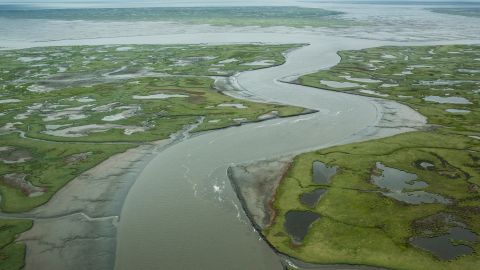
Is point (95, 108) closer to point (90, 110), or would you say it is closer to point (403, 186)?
point (90, 110)

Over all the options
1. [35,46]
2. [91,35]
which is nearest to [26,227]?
[35,46]

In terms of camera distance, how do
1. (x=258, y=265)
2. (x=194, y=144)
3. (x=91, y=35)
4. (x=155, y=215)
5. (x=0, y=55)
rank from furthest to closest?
(x=91, y=35) < (x=0, y=55) < (x=194, y=144) < (x=155, y=215) < (x=258, y=265)

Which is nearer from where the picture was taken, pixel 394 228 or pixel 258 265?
pixel 258 265

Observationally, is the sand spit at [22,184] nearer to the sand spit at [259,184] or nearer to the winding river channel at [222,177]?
the winding river channel at [222,177]

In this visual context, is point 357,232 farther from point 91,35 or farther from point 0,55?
point 91,35

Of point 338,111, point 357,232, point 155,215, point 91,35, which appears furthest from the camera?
point 91,35

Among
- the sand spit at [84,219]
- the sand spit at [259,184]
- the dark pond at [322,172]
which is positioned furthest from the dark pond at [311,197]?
the sand spit at [84,219]
